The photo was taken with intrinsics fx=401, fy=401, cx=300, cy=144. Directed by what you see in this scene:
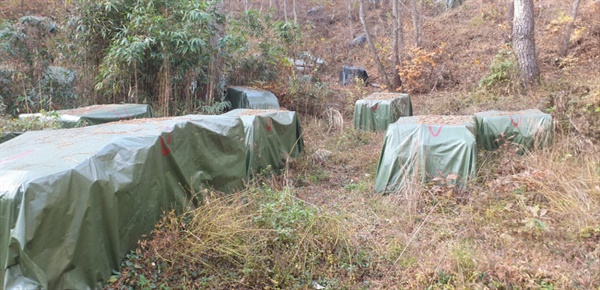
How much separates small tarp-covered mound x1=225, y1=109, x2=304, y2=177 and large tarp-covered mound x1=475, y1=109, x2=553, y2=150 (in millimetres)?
2471

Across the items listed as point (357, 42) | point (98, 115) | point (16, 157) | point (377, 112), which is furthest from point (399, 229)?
point (357, 42)

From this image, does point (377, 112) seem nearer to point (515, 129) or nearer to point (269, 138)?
point (515, 129)

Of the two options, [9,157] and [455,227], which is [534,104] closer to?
[455,227]

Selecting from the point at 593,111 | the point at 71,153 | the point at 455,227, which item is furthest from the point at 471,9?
the point at 71,153

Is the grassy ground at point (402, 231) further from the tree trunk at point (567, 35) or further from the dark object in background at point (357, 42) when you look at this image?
the dark object in background at point (357, 42)

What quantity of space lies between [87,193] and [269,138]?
3.06m

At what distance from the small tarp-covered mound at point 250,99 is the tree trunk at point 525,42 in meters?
4.91

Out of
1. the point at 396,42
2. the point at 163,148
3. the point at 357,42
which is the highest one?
the point at 357,42

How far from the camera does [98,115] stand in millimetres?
5180

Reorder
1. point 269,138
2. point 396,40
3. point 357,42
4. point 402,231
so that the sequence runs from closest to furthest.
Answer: point 402,231
point 269,138
point 396,40
point 357,42

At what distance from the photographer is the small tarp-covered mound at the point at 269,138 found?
463 centimetres

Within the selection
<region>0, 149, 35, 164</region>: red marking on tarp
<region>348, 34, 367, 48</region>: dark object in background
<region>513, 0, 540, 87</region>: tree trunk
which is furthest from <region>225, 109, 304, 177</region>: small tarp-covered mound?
<region>348, 34, 367, 48</region>: dark object in background

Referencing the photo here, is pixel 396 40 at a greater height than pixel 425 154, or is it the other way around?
pixel 396 40

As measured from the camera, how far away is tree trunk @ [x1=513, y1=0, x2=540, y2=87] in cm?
765
